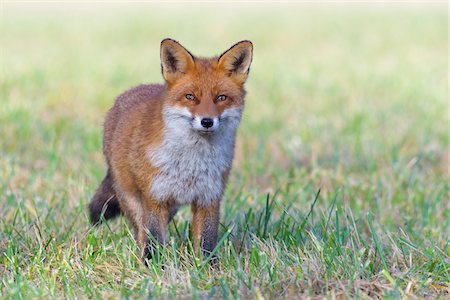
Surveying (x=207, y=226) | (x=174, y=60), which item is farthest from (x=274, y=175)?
(x=174, y=60)

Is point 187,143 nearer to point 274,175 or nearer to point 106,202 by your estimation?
point 106,202

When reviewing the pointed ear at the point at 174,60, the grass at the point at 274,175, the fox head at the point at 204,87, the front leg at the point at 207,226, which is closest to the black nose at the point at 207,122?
the fox head at the point at 204,87

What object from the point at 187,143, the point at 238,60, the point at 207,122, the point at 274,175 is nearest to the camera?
the point at 207,122

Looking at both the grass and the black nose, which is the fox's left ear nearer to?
the black nose

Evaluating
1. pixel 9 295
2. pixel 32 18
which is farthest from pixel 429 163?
pixel 32 18

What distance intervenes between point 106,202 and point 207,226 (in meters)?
0.94

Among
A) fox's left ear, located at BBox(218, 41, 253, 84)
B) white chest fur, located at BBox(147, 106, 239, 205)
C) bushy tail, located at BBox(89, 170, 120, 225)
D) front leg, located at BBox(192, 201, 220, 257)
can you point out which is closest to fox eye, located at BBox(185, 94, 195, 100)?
white chest fur, located at BBox(147, 106, 239, 205)

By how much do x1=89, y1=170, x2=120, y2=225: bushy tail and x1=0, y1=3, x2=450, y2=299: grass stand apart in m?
0.16

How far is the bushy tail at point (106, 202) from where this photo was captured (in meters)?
5.91

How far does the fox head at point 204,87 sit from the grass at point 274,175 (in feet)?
2.57

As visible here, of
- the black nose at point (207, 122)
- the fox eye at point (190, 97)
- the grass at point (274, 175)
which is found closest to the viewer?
the grass at point (274, 175)

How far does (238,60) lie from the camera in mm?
5273

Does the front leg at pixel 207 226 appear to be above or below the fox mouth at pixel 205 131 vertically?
below

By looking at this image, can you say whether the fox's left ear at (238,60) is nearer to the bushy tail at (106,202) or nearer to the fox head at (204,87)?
the fox head at (204,87)
